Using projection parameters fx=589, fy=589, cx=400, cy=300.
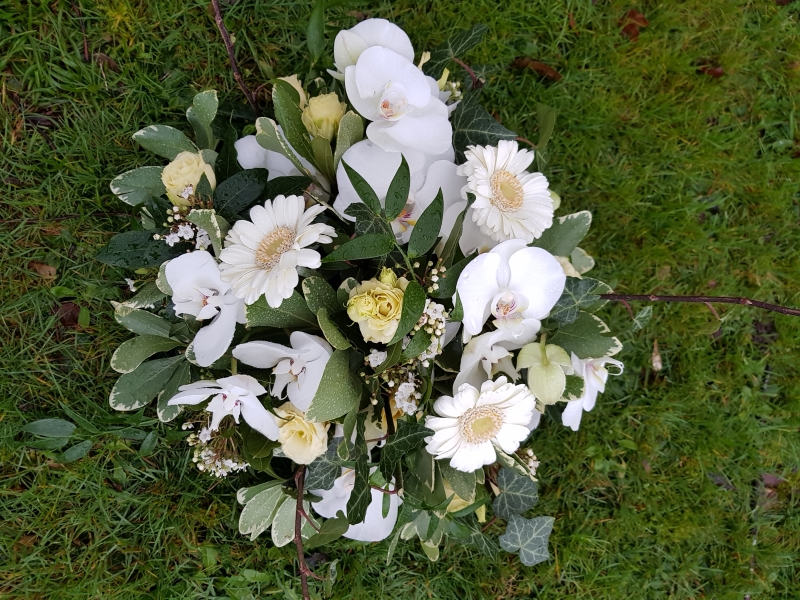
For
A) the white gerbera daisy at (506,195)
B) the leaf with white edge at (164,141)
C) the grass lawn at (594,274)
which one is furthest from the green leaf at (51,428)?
the white gerbera daisy at (506,195)

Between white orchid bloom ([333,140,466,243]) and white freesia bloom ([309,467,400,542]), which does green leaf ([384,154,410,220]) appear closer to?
white orchid bloom ([333,140,466,243])

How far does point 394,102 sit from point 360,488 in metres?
0.79

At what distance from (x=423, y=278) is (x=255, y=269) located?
32cm

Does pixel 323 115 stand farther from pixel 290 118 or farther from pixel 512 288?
pixel 512 288

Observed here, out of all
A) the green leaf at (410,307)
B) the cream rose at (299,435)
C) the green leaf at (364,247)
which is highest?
the green leaf at (364,247)

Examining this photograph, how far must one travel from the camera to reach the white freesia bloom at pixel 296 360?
1137 millimetres

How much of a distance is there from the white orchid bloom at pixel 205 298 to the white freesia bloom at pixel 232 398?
0.07 meters

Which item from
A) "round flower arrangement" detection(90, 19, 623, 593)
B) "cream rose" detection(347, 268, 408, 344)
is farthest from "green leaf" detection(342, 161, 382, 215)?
"cream rose" detection(347, 268, 408, 344)

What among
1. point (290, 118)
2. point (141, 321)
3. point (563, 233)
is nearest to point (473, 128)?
point (563, 233)

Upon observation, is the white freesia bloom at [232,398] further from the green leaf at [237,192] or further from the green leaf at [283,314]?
the green leaf at [237,192]

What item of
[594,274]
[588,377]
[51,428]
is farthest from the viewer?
[594,274]

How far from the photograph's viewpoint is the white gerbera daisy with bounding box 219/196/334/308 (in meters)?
1.00

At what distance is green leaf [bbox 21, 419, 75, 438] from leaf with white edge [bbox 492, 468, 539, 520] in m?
1.19

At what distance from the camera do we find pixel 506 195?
47.6 inches
